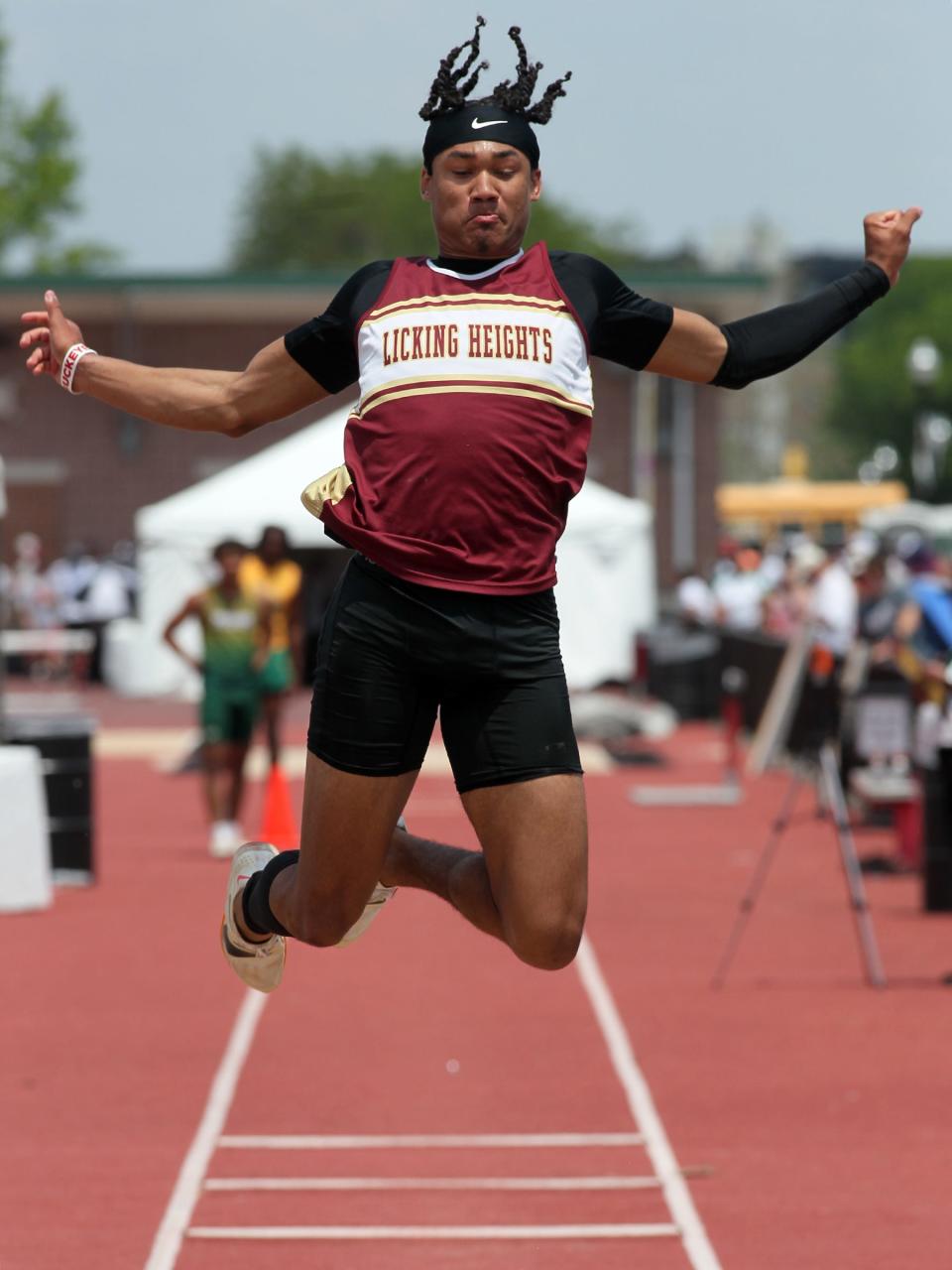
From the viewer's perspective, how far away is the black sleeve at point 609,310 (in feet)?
17.4

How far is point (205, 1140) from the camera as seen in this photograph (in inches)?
311

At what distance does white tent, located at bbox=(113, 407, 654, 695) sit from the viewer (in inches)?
1195

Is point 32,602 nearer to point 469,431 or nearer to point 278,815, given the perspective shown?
point 278,815

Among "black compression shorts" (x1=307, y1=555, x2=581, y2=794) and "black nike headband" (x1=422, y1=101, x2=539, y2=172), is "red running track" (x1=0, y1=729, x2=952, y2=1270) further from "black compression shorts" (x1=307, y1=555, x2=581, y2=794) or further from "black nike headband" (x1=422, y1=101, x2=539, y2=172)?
"black nike headband" (x1=422, y1=101, x2=539, y2=172)

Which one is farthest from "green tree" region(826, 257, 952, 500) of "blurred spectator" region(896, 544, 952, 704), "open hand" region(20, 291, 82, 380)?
"open hand" region(20, 291, 82, 380)

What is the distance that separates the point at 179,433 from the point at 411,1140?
36761mm

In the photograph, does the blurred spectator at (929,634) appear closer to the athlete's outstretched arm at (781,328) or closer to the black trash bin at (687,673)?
the athlete's outstretched arm at (781,328)

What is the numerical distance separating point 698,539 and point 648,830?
1047 inches

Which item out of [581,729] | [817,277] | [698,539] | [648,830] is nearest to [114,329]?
[698,539]

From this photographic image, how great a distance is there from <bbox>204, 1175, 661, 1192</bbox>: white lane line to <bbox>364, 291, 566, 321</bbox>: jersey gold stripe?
10.2ft

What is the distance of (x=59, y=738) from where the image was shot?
14.8 metres

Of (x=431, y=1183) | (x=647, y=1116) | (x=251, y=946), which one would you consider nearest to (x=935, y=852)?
(x=647, y=1116)

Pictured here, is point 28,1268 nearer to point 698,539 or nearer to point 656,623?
point 656,623

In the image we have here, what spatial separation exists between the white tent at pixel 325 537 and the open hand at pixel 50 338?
939 inches
